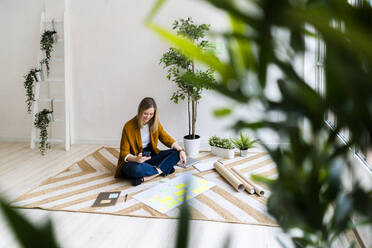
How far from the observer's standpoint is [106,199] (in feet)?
9.78

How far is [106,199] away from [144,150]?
3.00 feet

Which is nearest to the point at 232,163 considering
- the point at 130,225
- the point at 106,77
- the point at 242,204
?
the point at 242,204

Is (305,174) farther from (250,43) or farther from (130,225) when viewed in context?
(130,225)

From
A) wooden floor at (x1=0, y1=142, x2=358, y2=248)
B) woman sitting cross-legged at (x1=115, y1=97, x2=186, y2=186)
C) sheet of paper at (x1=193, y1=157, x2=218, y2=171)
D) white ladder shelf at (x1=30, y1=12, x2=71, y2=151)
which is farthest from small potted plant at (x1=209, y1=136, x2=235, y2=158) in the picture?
white ladder shelf at (x1=30, y1=12, x2=71, y2=151)

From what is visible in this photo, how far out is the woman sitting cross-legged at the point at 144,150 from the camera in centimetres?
336

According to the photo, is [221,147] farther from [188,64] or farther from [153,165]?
[188,64]

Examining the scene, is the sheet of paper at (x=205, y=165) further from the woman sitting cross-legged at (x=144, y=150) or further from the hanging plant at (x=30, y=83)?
the hanging plant at (x=30, y=83)

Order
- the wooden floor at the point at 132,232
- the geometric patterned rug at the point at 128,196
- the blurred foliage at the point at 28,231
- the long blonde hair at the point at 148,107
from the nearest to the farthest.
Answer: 1. the blurred foliage at the point at 28,231
2. the wooden floor at the point at 132,232
3. the geometric patterned rug at the point at 128,196
4. the long blonde hair at the point at 148,107

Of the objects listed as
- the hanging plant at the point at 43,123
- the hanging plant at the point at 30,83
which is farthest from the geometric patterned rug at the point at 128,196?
the hanging plant at the point at 30,83

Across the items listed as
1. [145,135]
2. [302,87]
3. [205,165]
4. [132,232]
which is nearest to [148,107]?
[145,135]

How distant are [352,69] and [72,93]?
4.89 metres

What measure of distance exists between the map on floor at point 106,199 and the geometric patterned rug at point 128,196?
4 cm

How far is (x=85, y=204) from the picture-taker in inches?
114

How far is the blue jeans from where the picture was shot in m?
3.33
